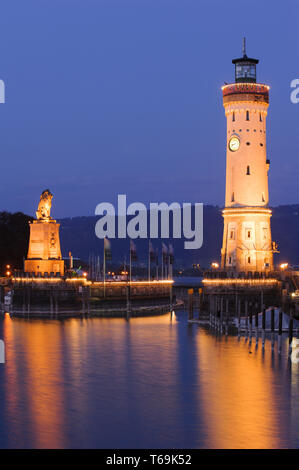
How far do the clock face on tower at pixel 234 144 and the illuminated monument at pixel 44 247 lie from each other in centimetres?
2736

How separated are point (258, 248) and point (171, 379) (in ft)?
137

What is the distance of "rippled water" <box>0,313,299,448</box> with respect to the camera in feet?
121

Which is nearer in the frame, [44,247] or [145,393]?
[145,393]

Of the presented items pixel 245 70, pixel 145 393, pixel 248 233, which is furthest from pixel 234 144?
pixel 145 393

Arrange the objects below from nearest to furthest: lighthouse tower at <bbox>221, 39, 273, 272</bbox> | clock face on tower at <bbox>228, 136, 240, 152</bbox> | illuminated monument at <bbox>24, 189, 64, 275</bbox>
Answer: lighthouse tower at <bbox>221, 39, 273, 272</bbox>, clock face on tower at <bbox>228, 136, 240, 152</bbox>, illuminated monument at <bbox>24, 189, 64, 275</bbox>

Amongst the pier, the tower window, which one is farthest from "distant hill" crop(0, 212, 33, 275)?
the tower window

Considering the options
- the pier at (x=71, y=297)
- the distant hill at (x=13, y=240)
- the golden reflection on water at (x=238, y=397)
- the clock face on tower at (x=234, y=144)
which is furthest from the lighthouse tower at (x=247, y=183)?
the distant hill at (x=13, y=240)

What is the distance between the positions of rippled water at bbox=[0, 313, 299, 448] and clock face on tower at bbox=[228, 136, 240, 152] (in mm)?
27071

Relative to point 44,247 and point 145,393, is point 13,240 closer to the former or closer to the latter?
point 44,247

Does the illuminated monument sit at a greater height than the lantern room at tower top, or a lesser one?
lesser

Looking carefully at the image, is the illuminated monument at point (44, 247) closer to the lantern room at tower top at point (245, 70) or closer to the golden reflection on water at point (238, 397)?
the lantern room at tower top at point (245, 70)

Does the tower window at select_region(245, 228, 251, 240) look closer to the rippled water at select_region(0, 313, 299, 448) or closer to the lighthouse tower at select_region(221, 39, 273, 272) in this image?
the lighthouse tower at select_region(221, 39, 273, 272)

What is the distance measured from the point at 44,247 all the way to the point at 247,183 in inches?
1150

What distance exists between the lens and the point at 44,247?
104188 mm
